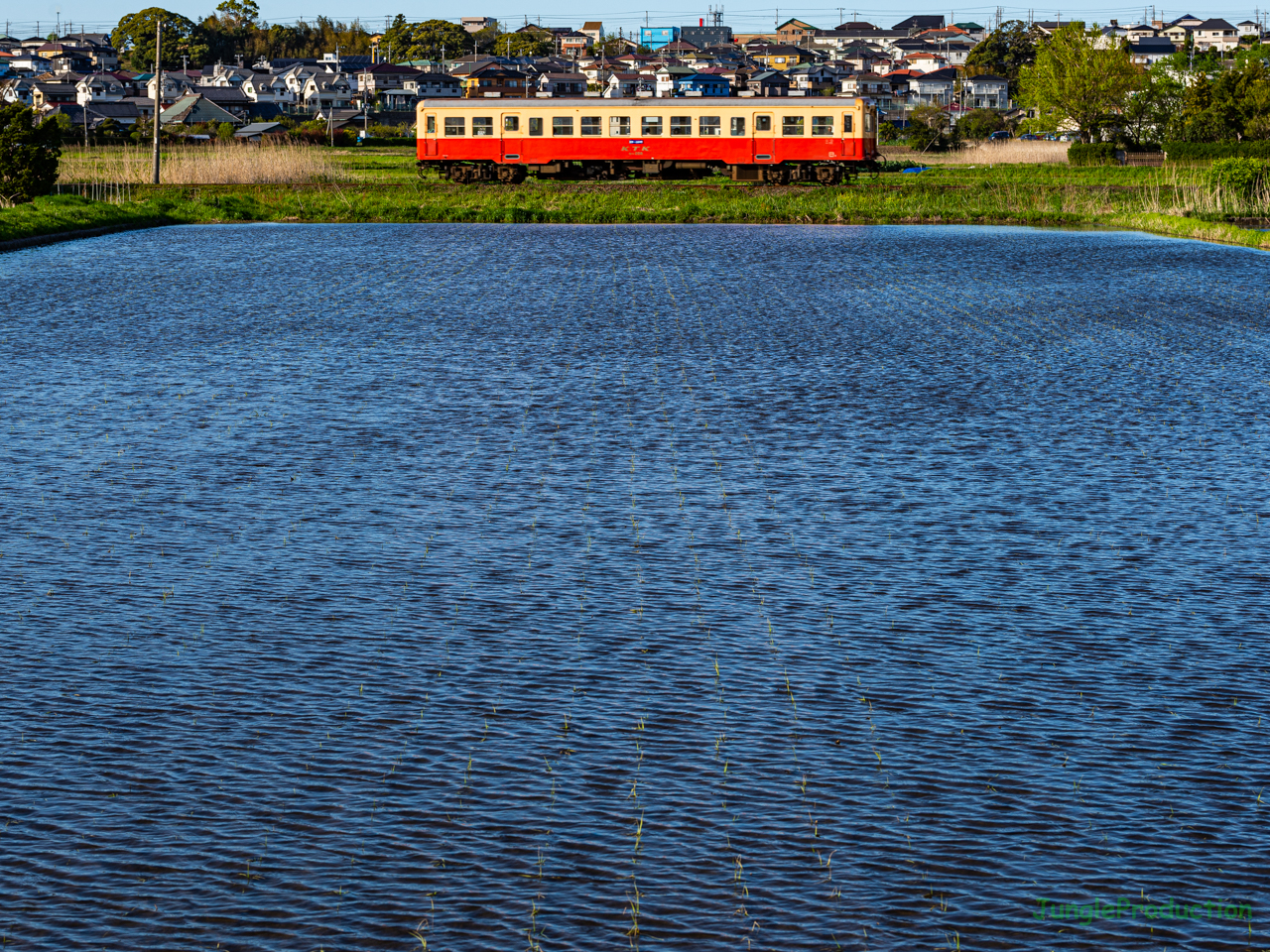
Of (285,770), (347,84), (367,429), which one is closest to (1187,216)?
(367,429)

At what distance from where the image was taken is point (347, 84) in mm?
133500

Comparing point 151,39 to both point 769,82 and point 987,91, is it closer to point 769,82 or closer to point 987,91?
point 769,82

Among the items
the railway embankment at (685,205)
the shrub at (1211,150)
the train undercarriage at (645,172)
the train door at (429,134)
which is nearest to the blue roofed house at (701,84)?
the shrub at (1211,150)

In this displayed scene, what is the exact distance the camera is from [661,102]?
50344mm

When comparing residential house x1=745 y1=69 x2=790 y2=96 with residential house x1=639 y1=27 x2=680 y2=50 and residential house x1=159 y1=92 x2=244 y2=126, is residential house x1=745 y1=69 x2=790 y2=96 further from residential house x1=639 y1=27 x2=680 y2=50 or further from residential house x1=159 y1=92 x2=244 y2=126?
residential house x1=639 y1=27 x2=680 y2=50

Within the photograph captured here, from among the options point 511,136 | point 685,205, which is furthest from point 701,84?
point 685,205

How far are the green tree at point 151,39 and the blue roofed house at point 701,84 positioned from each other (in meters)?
58.5

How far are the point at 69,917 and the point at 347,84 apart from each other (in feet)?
445

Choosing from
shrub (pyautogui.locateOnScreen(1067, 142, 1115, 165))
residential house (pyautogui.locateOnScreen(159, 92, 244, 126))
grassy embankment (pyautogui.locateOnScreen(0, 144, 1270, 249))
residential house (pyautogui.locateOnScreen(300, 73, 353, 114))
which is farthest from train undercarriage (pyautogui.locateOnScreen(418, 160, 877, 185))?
residential house (pyautogui.locateOnScreen(300, 73, 353, 114))

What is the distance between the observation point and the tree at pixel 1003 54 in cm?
13825

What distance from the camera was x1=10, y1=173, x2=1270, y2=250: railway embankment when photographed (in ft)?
133

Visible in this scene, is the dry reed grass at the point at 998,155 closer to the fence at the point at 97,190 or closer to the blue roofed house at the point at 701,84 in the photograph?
the fence at the point at 97,190

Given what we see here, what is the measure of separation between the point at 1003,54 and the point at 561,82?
40.6 metres
